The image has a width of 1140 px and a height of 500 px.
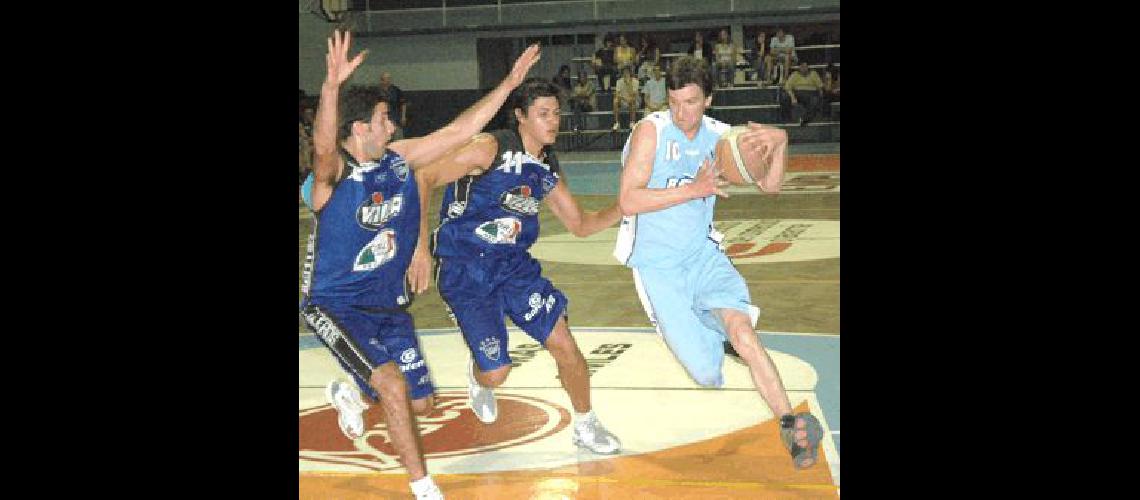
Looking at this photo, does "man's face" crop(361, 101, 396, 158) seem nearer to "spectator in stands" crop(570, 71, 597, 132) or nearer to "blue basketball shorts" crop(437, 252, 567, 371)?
"blue basketball shorts" crop(437, 252, 567, 371)

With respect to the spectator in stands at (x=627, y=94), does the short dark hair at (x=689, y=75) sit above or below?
below

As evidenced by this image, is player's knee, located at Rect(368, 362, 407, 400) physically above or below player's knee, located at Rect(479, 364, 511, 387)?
above

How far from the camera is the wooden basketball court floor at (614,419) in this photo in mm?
6031

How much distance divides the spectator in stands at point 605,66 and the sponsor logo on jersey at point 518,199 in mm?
22446

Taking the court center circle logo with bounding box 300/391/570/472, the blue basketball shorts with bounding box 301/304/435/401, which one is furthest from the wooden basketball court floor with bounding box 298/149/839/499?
the blue basketball shorts with bounding box 301/304/435/401

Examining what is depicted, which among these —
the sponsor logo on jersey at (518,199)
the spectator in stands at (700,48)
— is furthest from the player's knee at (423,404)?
the spectator in stands at (700,48)

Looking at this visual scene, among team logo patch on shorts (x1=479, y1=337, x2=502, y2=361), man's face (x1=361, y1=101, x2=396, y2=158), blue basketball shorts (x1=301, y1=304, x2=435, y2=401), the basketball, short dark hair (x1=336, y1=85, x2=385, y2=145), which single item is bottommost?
team logo patch on shorts (x1=479, y1=337, x2=502, y2=361)

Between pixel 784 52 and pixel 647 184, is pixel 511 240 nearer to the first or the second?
pixel 647 184

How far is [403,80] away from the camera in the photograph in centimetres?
3052

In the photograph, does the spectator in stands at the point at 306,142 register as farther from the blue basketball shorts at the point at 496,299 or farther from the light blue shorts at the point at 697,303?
the light blue shorts at the point at 697,303

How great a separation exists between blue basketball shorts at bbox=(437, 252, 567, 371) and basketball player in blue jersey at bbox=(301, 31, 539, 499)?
1.89 ft

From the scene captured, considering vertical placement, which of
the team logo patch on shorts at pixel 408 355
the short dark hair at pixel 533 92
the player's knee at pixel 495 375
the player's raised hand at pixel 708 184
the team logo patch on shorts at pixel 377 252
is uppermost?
the short dark hair at pixel 533 92

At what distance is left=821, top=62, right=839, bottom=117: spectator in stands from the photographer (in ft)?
90.1
